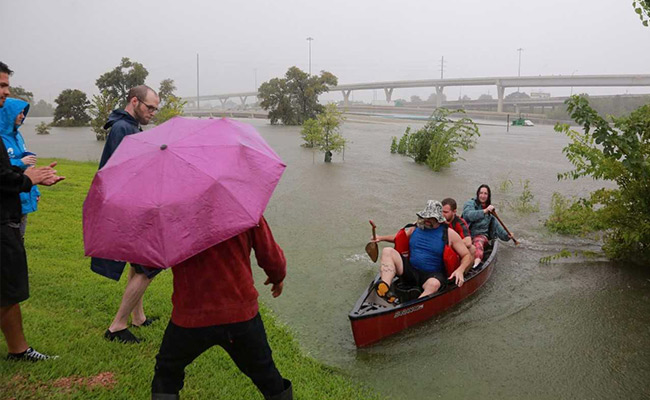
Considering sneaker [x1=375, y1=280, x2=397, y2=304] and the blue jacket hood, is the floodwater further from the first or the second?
the blue jacket hood

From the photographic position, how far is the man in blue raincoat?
12.6ft

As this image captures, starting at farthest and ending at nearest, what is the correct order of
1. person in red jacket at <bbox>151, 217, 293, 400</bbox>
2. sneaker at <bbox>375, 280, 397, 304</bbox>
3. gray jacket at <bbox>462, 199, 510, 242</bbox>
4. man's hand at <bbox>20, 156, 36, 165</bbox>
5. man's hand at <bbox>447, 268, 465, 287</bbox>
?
gray jacket at <bbox>462, 199, 510, 242</bbox>, man's hand at <bbox>447, 268, 465, 287</bbox>, sneaker at <bbox>375, 280, 397, 304</bbox>, man's hand at <bbox>20, 156, 36, 165</bbox>, person in red jacket at <bbox>151, 217, 293, 400</bbox>

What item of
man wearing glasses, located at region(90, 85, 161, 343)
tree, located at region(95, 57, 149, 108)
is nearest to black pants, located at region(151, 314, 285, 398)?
man wearing glasses, located at region(90, 85, 161, 343)

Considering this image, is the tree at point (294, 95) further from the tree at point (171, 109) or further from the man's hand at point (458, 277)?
the man's hand at point (458, 277)

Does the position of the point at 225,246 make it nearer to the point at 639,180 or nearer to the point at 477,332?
the point at 477,332

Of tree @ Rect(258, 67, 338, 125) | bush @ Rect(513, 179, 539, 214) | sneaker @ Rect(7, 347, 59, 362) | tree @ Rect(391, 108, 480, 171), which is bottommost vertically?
bush @ Rect(513, 179, 539, 214)

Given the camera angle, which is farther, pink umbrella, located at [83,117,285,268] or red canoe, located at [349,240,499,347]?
red canoe, located at [349,240,499,347]

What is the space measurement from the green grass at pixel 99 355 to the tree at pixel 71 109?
42.6 meters

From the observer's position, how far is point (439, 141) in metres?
21.0

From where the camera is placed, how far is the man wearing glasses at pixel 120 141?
155 inches

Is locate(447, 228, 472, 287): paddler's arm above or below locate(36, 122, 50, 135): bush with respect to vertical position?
below

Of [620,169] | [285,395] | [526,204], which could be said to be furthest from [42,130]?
[285,395]

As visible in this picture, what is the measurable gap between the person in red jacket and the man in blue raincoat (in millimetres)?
1960

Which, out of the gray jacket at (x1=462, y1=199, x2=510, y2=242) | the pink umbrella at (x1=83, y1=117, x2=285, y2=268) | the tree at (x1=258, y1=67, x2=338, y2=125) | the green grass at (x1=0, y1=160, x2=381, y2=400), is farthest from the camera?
the tree at (x1=258, y1=67, x2=338, y2=125)
